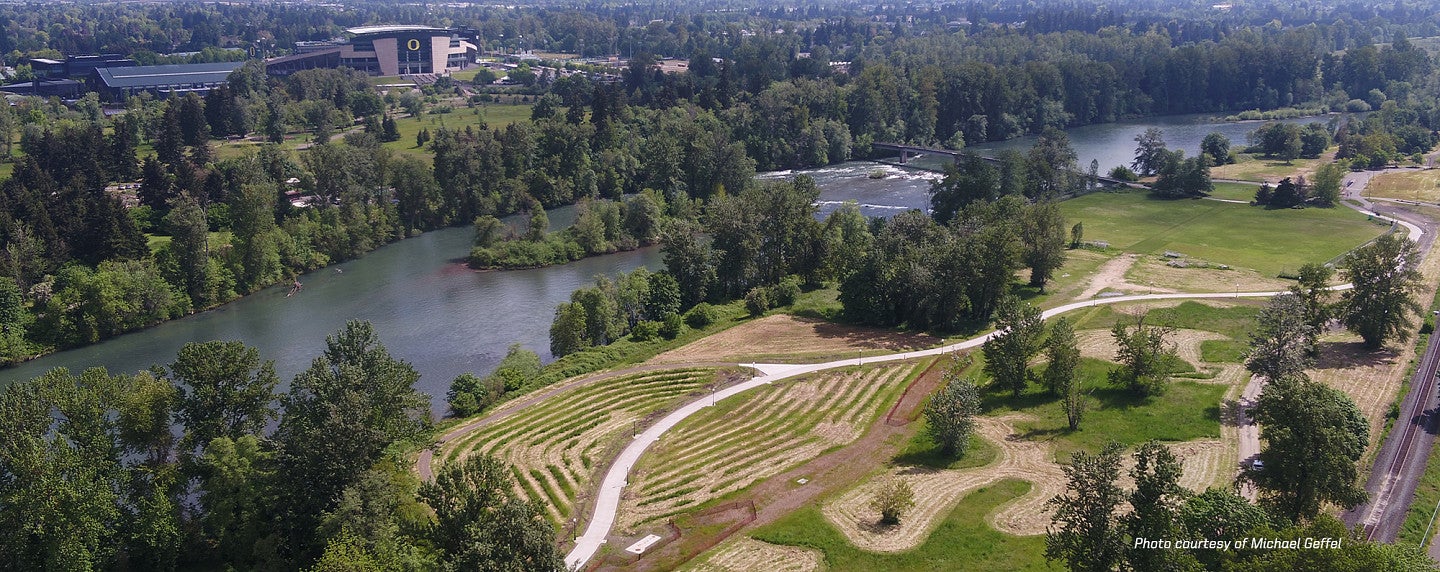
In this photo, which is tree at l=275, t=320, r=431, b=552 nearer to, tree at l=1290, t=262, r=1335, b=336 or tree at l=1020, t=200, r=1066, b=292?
tree at l=1020, t=200, r=1066, b=292

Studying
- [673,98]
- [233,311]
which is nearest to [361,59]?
[673,98]

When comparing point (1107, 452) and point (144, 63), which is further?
point (144, 63)

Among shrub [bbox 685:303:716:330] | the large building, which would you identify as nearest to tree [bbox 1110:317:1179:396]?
shrub [bbox 685:303:716:330]

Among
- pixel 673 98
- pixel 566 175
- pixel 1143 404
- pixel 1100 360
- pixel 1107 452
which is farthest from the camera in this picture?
pixel 673 98

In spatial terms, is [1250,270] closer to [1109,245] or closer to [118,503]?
[1109,245]

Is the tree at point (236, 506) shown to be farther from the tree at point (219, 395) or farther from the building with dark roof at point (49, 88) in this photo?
the building with dark roof at point (49, 88)

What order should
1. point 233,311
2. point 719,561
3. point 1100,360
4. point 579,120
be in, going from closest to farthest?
point 719,561 < point 1100,360 < point 233,311 < point 579,120

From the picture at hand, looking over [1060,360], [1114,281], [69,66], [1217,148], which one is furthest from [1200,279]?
[69,66]
